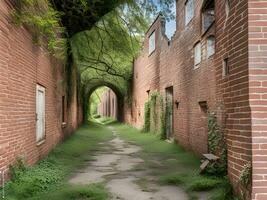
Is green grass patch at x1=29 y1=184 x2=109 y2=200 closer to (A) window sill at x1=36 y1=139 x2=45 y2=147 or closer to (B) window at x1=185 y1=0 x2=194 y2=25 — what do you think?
(A) window sill at x1=36 y1=139 x2=45 y2=147

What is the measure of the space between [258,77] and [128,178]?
4894mm

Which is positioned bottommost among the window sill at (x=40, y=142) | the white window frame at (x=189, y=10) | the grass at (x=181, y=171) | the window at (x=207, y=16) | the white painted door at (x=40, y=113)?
the grass at (x=181, y=171)

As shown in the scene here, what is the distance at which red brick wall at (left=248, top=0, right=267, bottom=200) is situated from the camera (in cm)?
552

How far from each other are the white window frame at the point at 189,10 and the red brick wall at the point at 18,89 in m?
5.07

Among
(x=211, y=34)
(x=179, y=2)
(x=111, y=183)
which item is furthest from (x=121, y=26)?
(x=111, y=183)

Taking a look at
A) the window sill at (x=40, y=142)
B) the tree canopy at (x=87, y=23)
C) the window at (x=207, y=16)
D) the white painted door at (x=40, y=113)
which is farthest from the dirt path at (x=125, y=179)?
the window at (x=207, y=16)

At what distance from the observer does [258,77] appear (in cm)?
561

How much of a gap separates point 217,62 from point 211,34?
11.8 feet

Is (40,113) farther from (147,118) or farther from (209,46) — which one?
(147,118)

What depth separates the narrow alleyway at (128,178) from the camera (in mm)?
7725

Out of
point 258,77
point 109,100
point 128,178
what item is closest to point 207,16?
point 128,178

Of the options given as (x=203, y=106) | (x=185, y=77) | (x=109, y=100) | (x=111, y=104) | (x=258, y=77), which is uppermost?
(x=109, y=100)

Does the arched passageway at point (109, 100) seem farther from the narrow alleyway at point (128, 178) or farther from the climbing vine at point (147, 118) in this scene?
the narrow alleyway at point (128, 178)

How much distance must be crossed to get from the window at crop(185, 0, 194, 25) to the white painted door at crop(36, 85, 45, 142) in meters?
5.79
